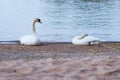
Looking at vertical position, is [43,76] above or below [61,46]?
above

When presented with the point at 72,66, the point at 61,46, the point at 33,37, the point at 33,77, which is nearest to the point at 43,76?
the point at 33,77

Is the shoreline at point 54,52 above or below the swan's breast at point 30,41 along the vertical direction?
above

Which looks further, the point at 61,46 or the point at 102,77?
the point at 61,46

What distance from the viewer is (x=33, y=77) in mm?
5223

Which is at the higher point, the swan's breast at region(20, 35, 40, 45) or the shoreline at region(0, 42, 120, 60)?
the shoreline at region(0, 42, 120, 60)

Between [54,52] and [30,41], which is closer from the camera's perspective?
[54,52]

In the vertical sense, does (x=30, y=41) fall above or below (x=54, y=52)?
below

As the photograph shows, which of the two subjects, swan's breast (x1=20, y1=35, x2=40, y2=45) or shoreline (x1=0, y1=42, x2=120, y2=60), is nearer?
shoreline (x1=0, y1=42, x2=120, y2=60)

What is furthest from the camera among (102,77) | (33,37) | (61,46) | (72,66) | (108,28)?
(108,28)

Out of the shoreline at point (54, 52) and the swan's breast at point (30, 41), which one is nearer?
the shoreline at point (54, 52)

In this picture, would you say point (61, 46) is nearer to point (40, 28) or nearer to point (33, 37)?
point (33, 37)

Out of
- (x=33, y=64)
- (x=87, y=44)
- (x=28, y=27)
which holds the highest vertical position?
(x=33, y=64)

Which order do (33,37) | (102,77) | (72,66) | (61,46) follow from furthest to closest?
(33,37) < (61,46) < (72,66) < (102,77)

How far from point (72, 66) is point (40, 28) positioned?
79.3ft
